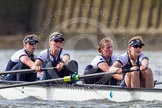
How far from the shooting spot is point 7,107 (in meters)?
15.5

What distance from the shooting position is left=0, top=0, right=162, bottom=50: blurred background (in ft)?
121

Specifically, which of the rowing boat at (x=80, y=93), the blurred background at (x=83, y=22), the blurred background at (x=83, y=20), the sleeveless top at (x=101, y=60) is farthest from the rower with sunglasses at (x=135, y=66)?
the blurred background at (x=83, y=20)

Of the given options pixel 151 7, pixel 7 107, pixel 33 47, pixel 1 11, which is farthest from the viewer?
Answer: pixel 1 11

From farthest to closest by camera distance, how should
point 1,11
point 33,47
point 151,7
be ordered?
point 1,11, point 151,7, point 33,47

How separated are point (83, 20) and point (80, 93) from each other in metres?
22.2

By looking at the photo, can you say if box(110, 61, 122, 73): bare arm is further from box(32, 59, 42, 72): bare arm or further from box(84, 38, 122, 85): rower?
box(32, 59, 42, 72): bare arm

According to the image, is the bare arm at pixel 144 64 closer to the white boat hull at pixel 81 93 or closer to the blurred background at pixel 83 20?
the white boat hull at pixel 81 93

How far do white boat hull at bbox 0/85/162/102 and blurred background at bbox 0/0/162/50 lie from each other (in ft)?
61.2

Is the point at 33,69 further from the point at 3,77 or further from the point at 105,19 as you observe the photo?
the point at 105,19

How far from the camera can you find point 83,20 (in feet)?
124

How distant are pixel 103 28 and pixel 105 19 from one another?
139 centimetres

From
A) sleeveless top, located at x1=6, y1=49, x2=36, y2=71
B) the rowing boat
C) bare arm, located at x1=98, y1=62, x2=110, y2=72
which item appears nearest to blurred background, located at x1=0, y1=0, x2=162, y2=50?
sleeveless top, located at x1=6, y1=49, x2=36, y2=71

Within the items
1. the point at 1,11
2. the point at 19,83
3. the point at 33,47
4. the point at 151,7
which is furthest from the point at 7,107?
the point at 1,11

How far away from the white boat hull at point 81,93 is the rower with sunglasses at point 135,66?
1.01 feet
